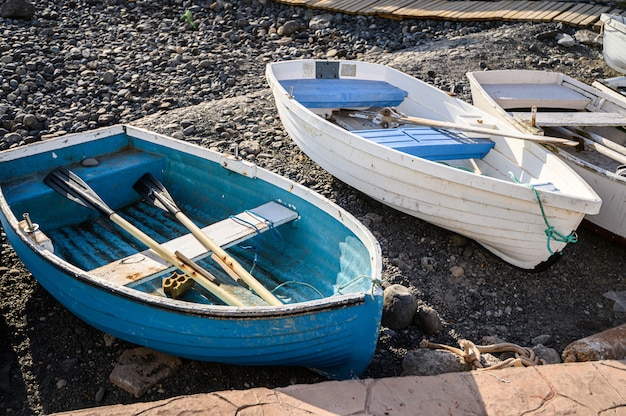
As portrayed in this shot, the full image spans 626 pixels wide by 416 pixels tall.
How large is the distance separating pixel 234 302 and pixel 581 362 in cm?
231

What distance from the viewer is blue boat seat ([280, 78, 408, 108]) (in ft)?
21.8

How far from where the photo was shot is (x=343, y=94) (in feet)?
22.1

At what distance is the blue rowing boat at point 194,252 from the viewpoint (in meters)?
3.70

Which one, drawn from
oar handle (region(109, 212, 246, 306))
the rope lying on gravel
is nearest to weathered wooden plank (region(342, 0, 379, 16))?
oar handle (region(109, 212, 246, 306))

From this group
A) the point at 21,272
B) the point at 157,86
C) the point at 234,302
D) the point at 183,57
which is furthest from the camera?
the point at 183,57

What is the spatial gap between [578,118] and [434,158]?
1614 mm

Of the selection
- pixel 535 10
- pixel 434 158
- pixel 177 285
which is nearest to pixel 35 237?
pixel 177 285

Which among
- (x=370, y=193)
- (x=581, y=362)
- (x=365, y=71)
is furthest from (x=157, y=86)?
(x=581, y=362)

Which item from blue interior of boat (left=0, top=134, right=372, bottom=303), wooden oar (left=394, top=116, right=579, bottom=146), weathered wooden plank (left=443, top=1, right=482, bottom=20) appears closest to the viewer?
blue interior of boat (left=0, top=134, right=372, bottom=303)

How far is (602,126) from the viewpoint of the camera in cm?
644

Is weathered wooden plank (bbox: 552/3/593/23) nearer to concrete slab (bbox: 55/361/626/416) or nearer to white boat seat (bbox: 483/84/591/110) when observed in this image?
white boat seat (bbox: 483/84/591/110)

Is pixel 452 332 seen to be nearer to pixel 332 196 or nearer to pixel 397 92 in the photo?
pixel 332 196

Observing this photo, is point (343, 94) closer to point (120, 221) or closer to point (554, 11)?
point (120, 221)

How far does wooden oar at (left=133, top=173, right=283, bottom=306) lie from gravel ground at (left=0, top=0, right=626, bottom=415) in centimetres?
62
